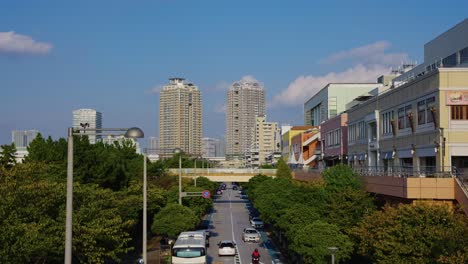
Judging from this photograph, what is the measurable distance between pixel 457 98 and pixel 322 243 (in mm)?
9708

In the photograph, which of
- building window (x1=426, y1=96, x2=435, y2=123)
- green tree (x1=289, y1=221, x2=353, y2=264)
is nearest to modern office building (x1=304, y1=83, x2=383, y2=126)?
building window (x1=426, y1=96, x2=435, y2=123)

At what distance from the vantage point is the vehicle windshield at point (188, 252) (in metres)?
29.0

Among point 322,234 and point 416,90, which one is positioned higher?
point 416,90

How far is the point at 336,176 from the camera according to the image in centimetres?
3481

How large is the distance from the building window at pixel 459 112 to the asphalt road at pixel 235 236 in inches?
709

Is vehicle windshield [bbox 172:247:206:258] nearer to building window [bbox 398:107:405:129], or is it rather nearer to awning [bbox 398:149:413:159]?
awning [bbox 398:149:413:159]

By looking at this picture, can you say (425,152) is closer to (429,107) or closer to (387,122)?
(429,107)

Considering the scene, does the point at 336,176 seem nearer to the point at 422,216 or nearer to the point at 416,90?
the point at 416,90

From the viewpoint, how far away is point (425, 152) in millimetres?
33312

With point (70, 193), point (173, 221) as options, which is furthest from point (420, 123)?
point (70, 193)

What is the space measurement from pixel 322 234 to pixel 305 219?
18.7 feet

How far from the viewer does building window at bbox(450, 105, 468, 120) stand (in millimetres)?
30266

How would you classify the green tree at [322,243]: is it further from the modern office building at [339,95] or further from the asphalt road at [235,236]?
the modern office building at [339,95]

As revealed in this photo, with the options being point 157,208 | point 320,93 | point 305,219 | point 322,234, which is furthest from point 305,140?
point 322,234
